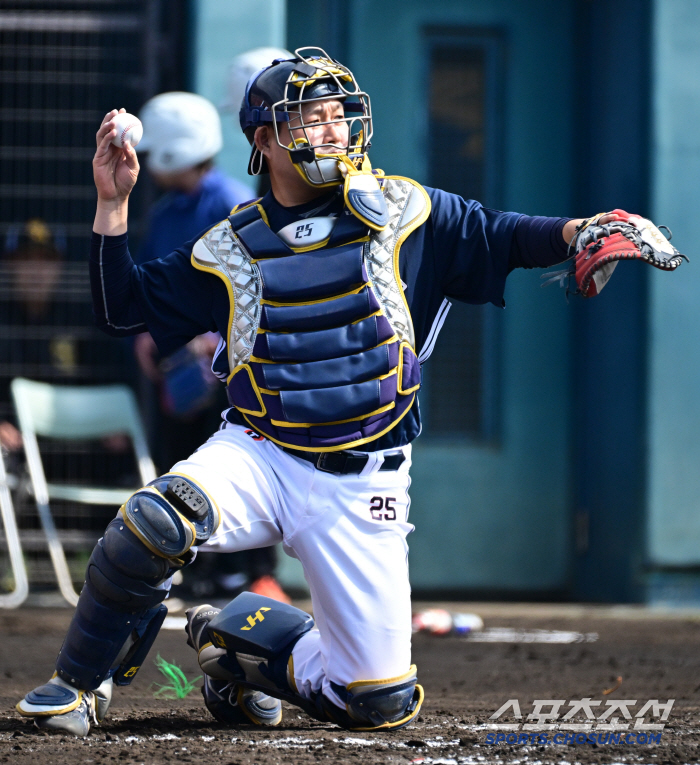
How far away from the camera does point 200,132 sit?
5.57 m

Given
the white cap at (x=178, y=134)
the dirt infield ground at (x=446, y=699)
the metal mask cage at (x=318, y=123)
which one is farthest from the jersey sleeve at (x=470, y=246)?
the white cap at (x=178, y=134)

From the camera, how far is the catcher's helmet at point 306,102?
330 cm

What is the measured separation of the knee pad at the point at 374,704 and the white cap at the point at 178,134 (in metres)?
3.07

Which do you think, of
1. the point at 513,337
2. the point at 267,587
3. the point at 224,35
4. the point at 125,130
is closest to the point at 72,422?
the point at 267,587

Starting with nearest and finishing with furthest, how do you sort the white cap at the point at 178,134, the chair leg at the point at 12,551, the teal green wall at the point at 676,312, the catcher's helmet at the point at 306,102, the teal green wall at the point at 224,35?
the catcher's helmet at the point at 306,102, the white cap at the point at 178,134, the chair leg at the point at 12,551, the teal green wall at the point at 676,312, the teal green wall at the point at 224,35

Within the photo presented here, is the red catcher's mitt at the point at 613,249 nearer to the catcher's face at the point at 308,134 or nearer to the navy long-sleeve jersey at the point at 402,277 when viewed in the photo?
the navy long-sleeve jersey at the point at 402,277

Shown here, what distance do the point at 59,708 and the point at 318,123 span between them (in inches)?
67.5

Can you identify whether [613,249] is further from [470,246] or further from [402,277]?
[402,277]

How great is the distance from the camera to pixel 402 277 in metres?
3.38

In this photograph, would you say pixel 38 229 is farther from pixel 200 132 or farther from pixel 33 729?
pixel 33 729

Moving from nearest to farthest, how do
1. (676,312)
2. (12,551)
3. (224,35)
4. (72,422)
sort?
1. (12,551)
2. (676,312)
3. (224,35)
4. (72,422)

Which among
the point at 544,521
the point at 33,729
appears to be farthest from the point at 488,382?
the point at 33,729

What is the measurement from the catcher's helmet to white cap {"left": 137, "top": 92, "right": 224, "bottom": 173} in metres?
2.13

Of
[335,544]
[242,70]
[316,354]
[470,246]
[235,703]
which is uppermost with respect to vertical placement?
[242,70]
